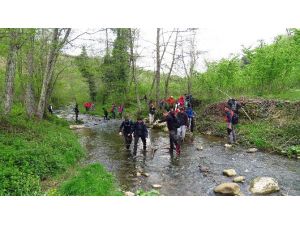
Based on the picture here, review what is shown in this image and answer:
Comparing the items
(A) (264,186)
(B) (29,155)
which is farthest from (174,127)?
(B) (29,155)

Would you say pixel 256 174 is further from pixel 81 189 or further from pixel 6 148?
pixel 6 148

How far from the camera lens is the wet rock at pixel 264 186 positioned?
1081 centimetres

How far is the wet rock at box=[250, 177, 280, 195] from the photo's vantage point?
10.8 metres

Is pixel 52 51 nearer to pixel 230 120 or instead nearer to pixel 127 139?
→ pixel 127 139

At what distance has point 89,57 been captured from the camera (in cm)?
2667

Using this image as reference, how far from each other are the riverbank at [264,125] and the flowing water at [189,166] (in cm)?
104

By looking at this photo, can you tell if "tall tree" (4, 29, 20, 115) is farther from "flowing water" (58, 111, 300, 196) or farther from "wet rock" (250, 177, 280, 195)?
"wet rock" (250, 177, 280, 195)

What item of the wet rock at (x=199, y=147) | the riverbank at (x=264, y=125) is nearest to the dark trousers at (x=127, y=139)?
the wet rock at (x=199, y=147)

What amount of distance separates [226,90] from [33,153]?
22.4 meters

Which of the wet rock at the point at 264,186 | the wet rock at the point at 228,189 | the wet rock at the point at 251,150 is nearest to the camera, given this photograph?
the wet rock at the point at 228,189

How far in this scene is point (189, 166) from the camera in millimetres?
14328

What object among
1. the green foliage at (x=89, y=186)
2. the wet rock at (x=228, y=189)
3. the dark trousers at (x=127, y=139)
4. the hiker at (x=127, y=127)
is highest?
the hiker at (x=127, y=127)

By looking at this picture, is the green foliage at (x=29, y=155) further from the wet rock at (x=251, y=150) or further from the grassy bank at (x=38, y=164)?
the wet rock at (x=251, y=150)

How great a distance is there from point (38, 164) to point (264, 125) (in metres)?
13.3
